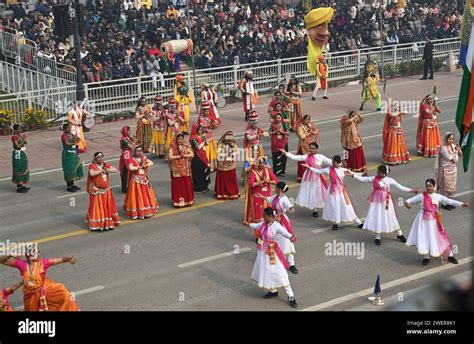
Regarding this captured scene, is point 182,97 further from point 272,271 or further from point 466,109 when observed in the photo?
point 466,109

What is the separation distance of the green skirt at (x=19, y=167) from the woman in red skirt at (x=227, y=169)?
4.71 metres

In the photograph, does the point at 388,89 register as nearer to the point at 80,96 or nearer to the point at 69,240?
the point at 80,96

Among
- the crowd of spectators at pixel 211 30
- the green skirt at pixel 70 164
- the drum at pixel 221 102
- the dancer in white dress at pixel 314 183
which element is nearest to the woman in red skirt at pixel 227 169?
the dancer in white dress at pixel 314 183

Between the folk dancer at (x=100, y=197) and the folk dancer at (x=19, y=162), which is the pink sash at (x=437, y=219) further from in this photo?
the folk dancer at (x=19, y=162)

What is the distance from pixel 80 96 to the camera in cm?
2767

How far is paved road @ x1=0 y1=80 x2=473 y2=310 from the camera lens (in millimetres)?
13305

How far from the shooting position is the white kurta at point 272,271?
42.1ft

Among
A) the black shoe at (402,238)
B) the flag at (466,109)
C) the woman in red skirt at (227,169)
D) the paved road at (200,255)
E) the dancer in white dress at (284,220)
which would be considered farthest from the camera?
the woman in red skirt at (227,169)

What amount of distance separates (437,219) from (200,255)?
4.27 meters

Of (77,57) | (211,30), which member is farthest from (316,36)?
(77,57)

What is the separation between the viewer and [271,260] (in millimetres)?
12820

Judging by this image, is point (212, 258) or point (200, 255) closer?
point (212, 258)

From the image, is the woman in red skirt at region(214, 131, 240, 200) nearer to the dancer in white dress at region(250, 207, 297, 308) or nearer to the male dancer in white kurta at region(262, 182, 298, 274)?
the male dancer in white kurta at region(262, 182, 298, 274)
